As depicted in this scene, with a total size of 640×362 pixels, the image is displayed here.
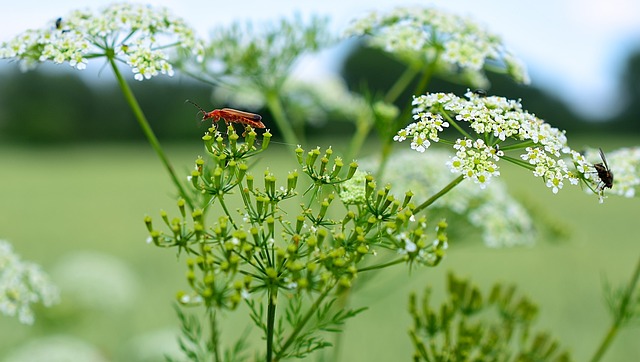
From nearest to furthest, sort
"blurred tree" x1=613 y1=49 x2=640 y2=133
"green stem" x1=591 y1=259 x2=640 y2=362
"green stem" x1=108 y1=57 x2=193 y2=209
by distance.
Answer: "green stem" x1=108 y1=57 x2=193 y2=209 < "green stem" x1=591 y1=259 x2=640 y2=362 < "blurred tree" x1=613 y1=49 x2=640 y2=133

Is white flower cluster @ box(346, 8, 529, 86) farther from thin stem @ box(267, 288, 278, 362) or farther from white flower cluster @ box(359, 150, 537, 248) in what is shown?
thin stem @ box(267, 288, 278, 362)

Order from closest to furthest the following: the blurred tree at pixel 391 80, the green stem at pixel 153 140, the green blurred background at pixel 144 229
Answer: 1. the green stem at pixel 153 140
2. the green blurred background at pixel 144 229
3. the blurred tree at pixel 391 80

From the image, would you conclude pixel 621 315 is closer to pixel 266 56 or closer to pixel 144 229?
pixel 266 56

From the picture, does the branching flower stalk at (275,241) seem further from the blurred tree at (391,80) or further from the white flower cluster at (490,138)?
the blurred tree at (391,80)

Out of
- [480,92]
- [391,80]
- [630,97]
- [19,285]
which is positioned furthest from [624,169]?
[630,97]

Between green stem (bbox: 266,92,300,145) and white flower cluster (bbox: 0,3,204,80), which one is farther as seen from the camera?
green stem (bbox: 266,92,300,145)

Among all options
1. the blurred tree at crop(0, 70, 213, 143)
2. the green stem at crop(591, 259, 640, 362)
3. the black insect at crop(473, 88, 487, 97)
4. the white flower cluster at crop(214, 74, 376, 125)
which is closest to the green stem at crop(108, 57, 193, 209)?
the black insect at crop(473, 88, 487, 97)

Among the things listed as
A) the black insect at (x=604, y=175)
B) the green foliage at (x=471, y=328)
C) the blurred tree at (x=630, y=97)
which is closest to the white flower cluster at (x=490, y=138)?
the black insect at (x=604, y=175)
